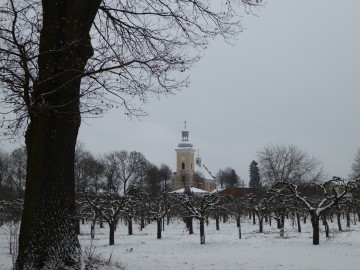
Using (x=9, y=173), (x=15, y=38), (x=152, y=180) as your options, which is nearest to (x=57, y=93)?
→ (x=15, y=38)

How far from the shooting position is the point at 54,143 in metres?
7.48

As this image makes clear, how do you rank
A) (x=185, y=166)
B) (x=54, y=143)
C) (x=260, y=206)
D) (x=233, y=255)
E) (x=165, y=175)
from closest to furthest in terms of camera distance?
(x=54, y=143) → (x=233, y=255) → (x=260, y=206) → (x=165, y=175) → (x=185, y=166)

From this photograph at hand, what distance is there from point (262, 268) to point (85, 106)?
695cm

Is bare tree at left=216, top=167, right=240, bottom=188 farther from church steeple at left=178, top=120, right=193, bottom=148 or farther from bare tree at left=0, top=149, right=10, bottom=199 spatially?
bare tree at left=0, top=149, right=10, bottom=199

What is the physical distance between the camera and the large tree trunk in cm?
718

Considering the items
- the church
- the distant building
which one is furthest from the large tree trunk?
the church

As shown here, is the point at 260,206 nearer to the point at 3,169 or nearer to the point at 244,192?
the point at 244,192

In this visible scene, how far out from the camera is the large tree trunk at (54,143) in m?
7.18

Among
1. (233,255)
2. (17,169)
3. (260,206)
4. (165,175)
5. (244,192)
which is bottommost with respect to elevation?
(233,255)

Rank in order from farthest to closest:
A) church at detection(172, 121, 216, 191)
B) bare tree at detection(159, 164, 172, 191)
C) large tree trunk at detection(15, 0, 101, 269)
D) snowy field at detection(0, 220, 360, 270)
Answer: church at detection(172, 121, 216, 191) < bare tree at detection(159, 164, 172, 191) < snowy field at detection(0, 220, 360, 270) < large tree trunk at detection(15, 0, 101, 269)

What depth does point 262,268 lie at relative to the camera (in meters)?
11.7

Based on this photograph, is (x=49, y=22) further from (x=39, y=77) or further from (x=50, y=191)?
(x=50, y=191)

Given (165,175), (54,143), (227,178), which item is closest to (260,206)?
(54,143)

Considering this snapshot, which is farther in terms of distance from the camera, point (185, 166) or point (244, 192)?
point (185, 166)
